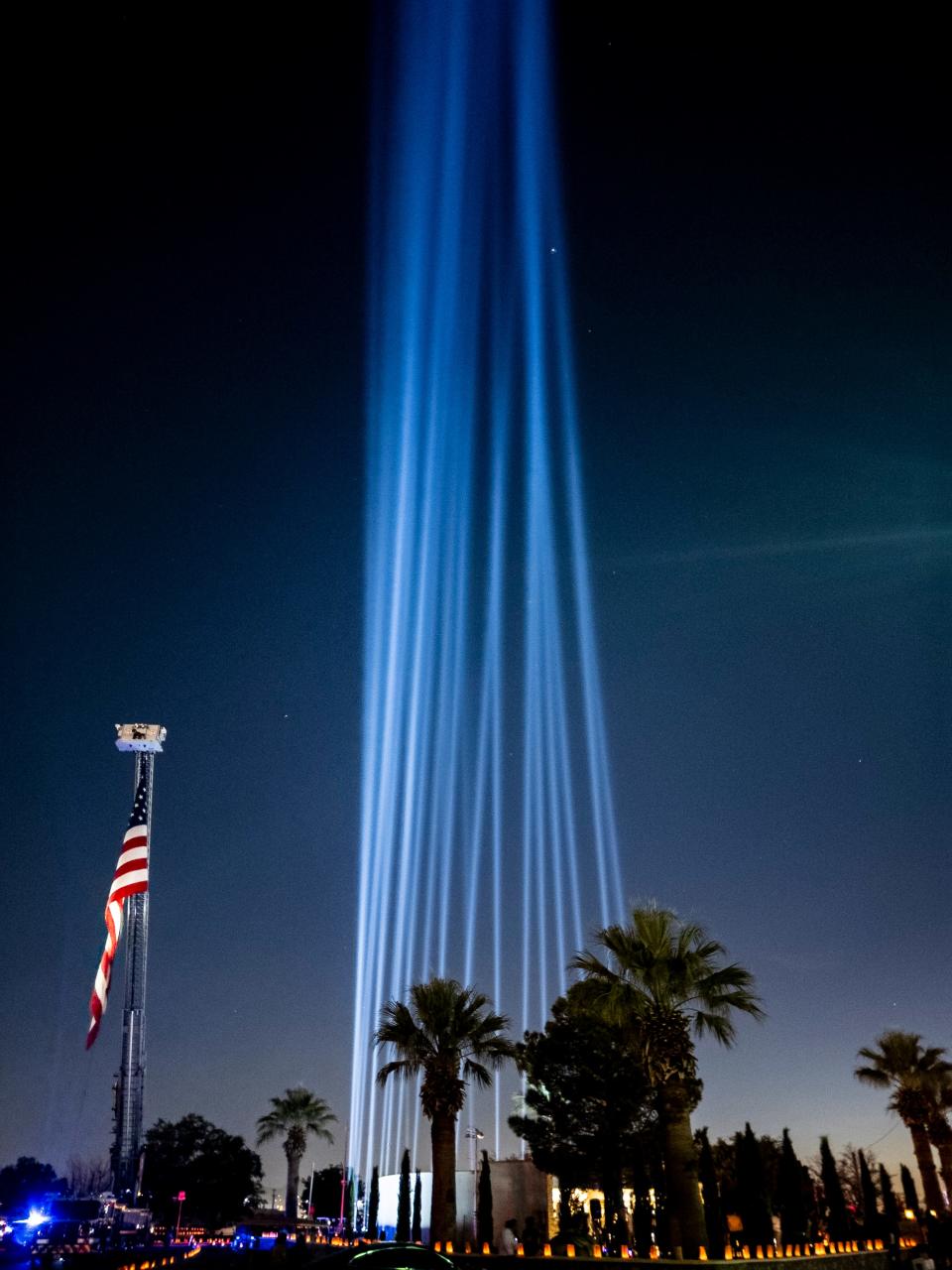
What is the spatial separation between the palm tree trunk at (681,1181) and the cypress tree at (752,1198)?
6.17 meters

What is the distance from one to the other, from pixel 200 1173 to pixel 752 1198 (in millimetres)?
62442

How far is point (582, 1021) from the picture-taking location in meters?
42.8

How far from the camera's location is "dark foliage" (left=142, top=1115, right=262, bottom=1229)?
3046 inches

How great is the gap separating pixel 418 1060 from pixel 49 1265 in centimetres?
1193

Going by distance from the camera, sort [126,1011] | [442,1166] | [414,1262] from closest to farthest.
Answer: [414,1262] → [442,1166] → [126,1011]

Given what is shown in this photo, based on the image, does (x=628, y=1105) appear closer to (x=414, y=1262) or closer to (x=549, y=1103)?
(x=549, y=1103)

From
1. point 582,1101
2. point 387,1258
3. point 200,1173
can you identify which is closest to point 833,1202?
point 582,1101

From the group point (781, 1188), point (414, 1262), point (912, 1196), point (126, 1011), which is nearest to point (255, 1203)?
point (126, 1011)

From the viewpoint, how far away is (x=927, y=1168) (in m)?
40.3

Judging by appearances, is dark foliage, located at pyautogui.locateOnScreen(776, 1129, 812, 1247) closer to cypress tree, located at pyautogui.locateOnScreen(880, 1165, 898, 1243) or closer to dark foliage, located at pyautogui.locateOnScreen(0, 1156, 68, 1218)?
cypress tree, located at pyautogui.locateOnScreen(880, 1165, 898, 1243)

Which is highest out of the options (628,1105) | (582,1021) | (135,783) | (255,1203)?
(135,783)

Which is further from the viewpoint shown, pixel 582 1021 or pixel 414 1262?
pixel 582 1021

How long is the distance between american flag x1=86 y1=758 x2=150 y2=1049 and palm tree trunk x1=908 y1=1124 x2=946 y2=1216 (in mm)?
40840

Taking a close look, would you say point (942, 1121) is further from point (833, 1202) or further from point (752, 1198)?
point (752, 1198)
